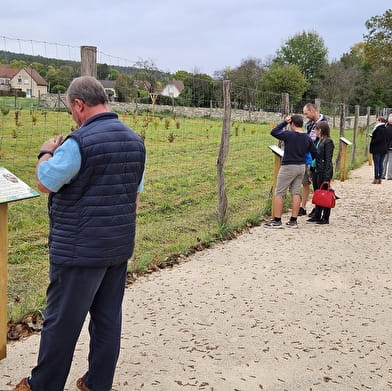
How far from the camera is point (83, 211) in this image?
2838mm

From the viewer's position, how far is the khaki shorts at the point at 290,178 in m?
8.15

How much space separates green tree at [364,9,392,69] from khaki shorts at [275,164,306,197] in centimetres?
4870

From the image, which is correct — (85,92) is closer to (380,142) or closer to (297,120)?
(297,120)

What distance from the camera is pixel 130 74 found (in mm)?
7613

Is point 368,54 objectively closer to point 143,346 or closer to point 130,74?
point 130,74

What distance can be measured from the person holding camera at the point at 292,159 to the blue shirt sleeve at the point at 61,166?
5.67 metres

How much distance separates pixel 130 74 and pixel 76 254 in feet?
17.0

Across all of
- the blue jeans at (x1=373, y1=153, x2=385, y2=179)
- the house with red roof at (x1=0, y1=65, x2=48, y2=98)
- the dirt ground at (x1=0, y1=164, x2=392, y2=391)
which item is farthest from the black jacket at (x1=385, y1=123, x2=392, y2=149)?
the house with red roof at (x1=0, y1=65, x2=48, y2=98)

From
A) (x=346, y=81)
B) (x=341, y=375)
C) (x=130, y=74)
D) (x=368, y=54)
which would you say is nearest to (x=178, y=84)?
(x=130, y=74)

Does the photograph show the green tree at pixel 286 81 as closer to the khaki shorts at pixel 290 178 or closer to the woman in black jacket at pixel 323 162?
the woman in black jacket at pixel 323 162

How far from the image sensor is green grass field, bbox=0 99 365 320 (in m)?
6.39

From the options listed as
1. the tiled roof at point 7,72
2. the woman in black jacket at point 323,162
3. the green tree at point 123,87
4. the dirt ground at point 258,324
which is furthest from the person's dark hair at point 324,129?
the tiled roof at point 7,72

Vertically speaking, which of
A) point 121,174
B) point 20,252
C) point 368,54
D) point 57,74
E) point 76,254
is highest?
point 368,54

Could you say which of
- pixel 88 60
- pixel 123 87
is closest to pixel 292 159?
pixel 123 87
